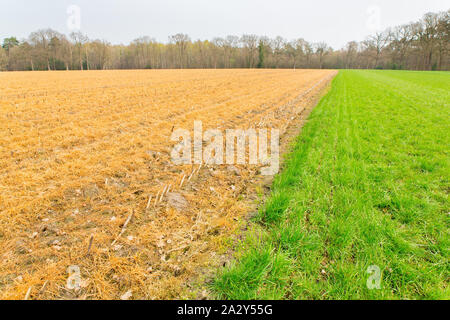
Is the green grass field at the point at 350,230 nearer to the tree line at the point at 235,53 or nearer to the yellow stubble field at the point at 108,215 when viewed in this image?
the yellow stubble field at the point at 108,215

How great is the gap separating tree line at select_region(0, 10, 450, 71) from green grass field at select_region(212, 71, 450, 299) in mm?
78332

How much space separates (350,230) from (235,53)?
10260 cm

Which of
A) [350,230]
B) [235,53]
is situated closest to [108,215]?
[350,230]

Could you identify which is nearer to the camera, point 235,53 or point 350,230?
point 350,230

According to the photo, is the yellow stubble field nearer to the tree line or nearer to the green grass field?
the green grass field

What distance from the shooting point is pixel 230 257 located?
2516 millimetres

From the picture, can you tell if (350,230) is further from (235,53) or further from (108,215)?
(235,53)

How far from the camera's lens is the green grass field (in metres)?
2.10

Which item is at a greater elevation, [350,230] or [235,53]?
[235,53]

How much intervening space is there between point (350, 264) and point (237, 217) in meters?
1.52

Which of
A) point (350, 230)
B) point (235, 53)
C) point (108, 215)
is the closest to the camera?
point (350, 230)

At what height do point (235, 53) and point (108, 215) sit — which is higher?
point (235, 53)

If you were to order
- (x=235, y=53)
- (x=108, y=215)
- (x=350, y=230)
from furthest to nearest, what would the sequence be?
(x=235, y=53), (x=108, y=215), (x=350, y=230)

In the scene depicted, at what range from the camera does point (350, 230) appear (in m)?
A: 2.71
